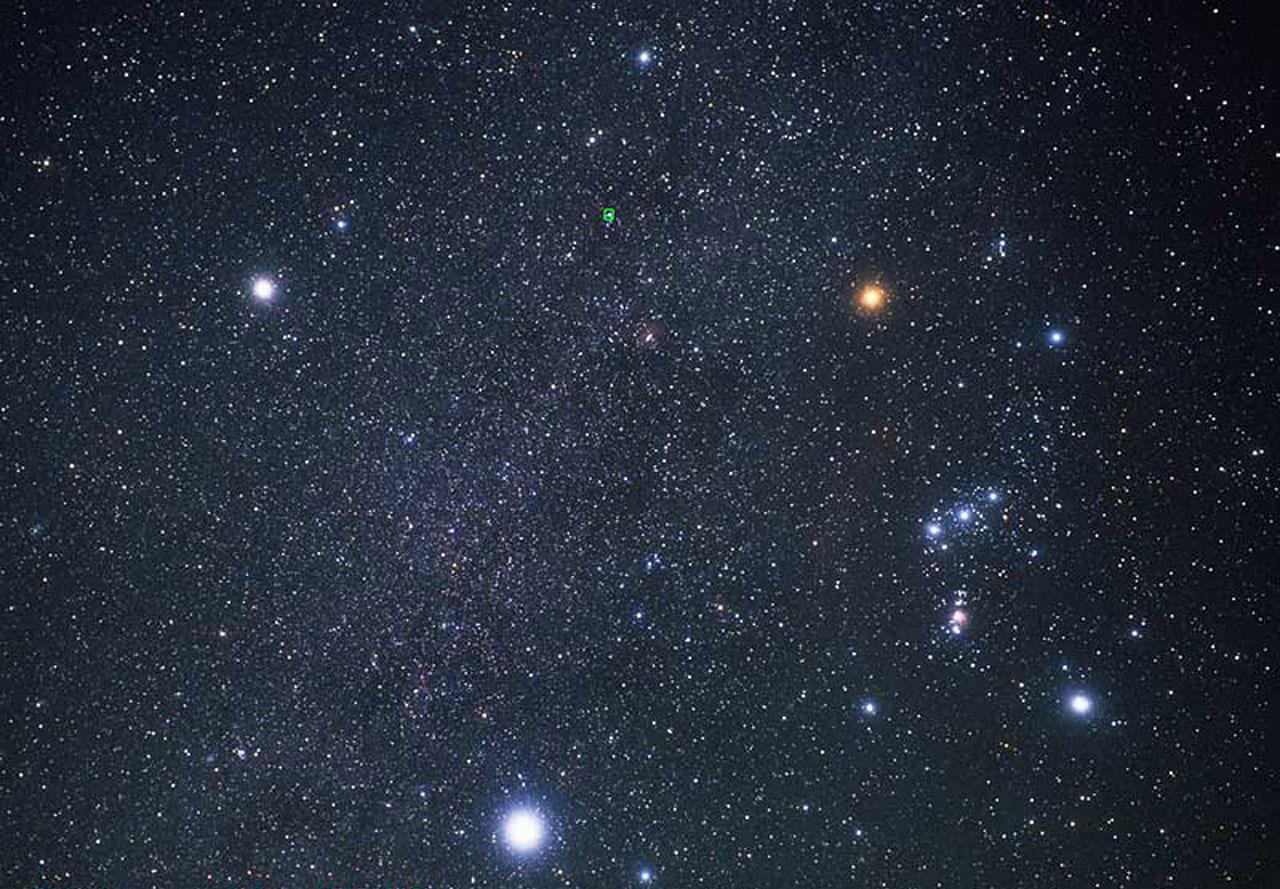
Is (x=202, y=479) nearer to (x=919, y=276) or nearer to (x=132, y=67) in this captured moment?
(x=132, y=67)

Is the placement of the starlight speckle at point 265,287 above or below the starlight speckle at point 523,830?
above

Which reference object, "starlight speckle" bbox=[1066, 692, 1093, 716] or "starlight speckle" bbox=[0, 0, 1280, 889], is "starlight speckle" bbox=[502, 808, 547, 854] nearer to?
"starlight speckle" bbox=[0, 0, 1280, 889]

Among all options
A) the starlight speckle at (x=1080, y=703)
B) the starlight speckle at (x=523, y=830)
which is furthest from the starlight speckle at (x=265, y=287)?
the starlight speckle at (x=1080, y=703)

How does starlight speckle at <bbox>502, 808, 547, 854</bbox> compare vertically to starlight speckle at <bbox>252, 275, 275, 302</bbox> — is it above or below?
below

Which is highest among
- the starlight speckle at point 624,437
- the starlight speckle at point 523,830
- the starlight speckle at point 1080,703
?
→ the starlight speckle at point 624,437

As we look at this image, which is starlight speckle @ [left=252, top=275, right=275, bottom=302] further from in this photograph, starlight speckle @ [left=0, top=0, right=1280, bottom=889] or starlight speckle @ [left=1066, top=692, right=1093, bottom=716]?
starlight speckle @ [left=1066, top=692, right=1093, bottom=716]

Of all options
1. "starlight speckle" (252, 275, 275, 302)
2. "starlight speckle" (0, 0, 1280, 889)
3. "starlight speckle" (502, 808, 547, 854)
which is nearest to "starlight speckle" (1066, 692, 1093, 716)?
"starlight speckle" (0, 0, 1280, 889)

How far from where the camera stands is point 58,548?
56.6 inches

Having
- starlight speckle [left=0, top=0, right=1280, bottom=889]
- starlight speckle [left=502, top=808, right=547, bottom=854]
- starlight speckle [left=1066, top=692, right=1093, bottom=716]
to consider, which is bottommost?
starlight speckle [left=502, top=808, right=547, bottom=854]

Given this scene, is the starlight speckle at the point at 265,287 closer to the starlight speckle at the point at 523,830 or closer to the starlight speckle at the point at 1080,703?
the starlight speckle at the point at 523,830

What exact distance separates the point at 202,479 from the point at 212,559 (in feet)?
0.54

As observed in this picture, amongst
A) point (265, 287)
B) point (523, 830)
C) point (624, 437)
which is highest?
point (265, 287)

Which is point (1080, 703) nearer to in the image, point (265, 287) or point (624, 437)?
point (624, 437)

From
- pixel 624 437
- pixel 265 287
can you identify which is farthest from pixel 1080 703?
pixel 265 287
